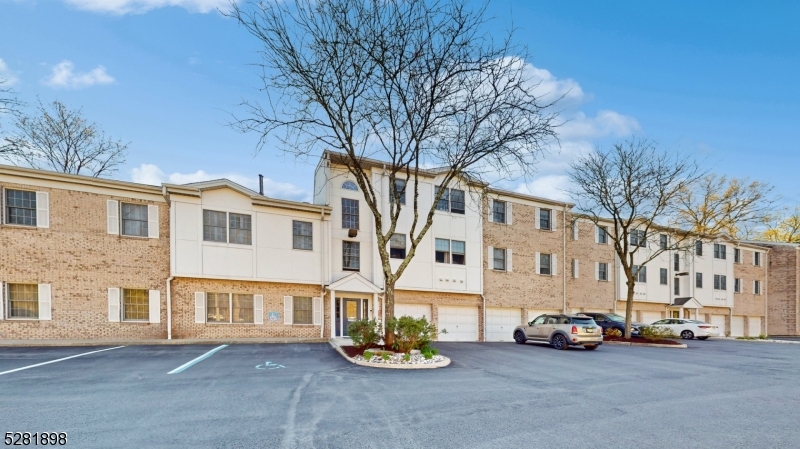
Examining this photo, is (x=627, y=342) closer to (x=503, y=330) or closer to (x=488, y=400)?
(x=503, y=330)

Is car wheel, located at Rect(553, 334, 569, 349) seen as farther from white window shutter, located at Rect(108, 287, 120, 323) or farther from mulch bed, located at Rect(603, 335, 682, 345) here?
white window shutter, located at Rect(108, 287, 120, 323)

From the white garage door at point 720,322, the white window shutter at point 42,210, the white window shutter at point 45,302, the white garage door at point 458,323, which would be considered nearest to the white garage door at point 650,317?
the white garage door at point 720,322

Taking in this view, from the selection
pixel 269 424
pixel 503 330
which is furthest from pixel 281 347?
pixel 503 330

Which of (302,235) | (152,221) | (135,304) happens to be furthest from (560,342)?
(152,221)

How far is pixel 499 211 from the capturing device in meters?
25.3

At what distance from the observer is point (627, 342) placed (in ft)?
70.2

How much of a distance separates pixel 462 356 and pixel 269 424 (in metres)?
9.22

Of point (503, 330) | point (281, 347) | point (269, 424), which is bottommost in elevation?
point (503, 330)

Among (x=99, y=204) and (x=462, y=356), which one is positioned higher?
(x=99, y=204)

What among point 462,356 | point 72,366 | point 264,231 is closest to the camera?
point 72,366

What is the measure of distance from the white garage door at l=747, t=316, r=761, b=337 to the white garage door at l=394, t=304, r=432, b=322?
32643mm

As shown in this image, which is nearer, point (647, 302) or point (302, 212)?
point (302, 212)

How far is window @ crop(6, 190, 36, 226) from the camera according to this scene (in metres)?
15.9

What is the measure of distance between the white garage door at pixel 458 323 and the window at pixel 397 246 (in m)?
3.90
